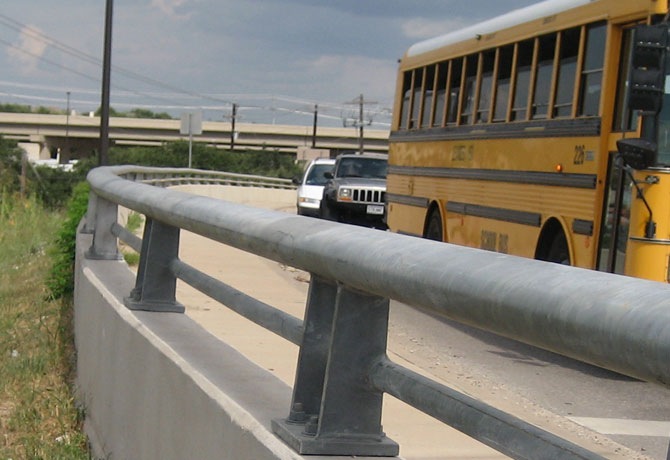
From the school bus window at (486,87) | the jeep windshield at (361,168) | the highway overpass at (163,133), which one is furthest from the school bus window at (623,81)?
the highway overpass at (163,133)

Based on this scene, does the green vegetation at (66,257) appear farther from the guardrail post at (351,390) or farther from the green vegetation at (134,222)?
the guardrail post at (351,390)

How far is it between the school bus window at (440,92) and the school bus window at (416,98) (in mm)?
945

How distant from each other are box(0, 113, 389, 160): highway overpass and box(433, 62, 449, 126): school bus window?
99450 mm

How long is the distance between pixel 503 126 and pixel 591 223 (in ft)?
9.86

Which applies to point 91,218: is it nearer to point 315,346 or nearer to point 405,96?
point 315,346

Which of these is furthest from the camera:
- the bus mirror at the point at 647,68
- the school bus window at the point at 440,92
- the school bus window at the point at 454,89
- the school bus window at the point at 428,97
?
the school bus window at the point at 428,97

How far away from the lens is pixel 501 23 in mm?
14188

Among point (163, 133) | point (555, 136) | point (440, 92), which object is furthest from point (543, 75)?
point (163, 133)

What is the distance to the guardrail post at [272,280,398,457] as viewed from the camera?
117 inches

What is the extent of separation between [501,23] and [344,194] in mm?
10834

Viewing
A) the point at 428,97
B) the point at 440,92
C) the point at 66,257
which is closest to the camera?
the point at 66,257

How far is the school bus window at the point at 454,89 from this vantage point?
615 inches

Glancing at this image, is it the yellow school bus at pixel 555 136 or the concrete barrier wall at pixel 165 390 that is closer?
the concrete barrier wall at pixel 165 390

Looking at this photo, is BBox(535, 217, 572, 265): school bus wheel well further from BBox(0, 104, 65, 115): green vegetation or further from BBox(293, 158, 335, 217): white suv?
BBox(0, 104, 65, 115): green vegetation
